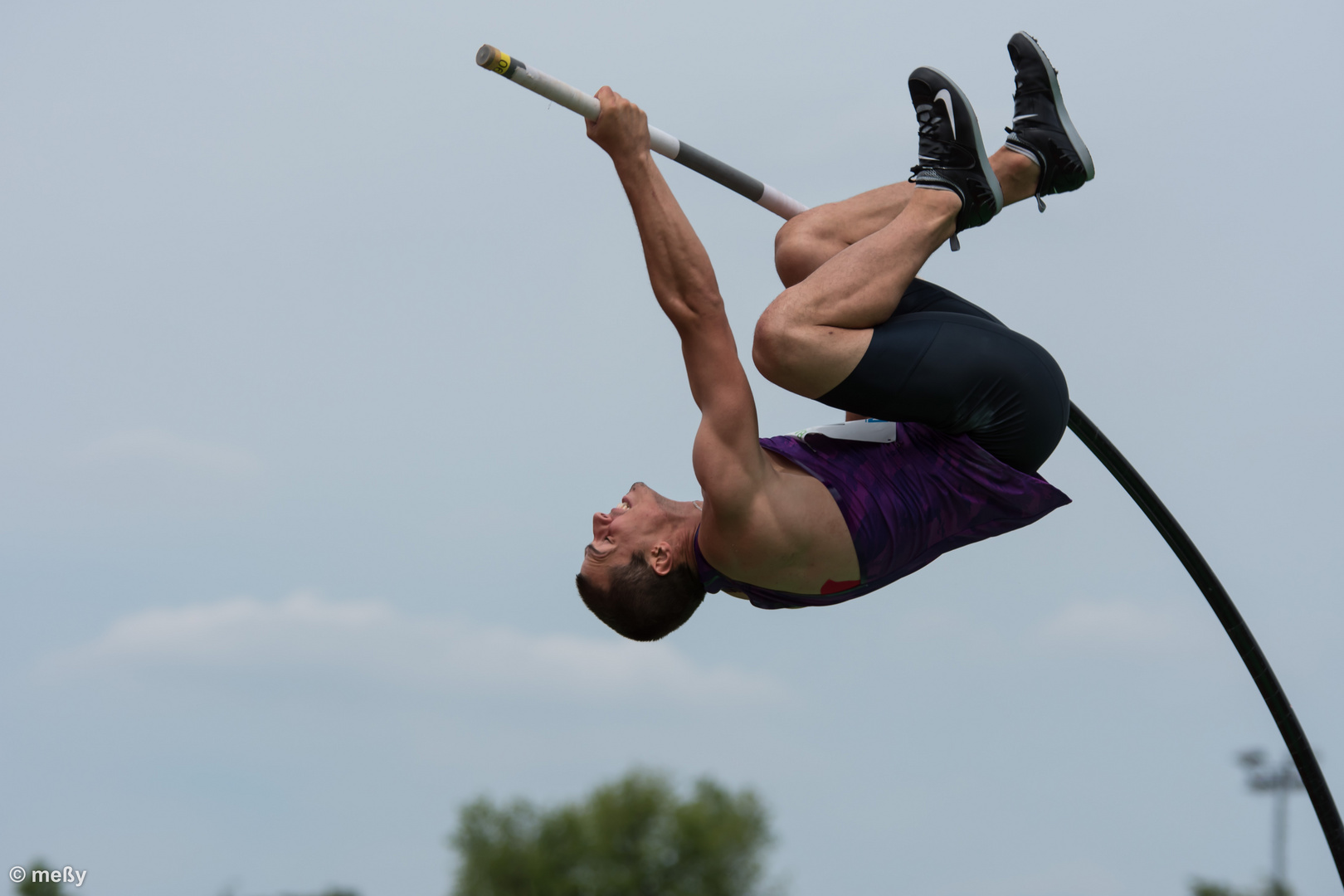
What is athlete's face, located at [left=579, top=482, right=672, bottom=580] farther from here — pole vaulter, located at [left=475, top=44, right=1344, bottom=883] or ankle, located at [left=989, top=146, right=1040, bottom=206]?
pole vaulter, located at [left=475, top=44, right=1344, bottom=883]

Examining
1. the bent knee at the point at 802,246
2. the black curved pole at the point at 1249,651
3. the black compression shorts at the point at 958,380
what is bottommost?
the black curved pole at the point at 1249,651

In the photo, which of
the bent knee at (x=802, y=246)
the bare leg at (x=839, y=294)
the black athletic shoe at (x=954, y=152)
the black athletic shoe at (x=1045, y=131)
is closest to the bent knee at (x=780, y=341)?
the bare leg at (x=839, y=294)

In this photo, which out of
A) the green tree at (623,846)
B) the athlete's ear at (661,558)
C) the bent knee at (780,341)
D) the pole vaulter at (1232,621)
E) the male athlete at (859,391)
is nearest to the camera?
the bent knee at (780,341)

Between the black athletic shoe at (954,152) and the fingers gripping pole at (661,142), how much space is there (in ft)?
2.98

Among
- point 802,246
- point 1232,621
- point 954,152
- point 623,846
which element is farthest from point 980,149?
point 623,846

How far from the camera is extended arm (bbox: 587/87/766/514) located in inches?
192

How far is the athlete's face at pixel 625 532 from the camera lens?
567cm

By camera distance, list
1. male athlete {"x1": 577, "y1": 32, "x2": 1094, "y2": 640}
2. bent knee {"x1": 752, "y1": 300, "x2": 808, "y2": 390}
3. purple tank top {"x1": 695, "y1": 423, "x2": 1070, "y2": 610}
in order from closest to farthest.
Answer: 1. bent knee {"x1": 752, "y1": 300, "x2": 808, "y2": 390}
2. male athlete {"x1": 577, "y1": 32, "x2": 1094, "y2": 640}
3. purple tank top {"x1": 695, "y1": 423, "x2": 1070, "y2": 610}

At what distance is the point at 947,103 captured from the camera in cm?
513

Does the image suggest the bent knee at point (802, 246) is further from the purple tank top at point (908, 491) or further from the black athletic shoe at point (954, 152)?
the purple tank top at point (908, 491)

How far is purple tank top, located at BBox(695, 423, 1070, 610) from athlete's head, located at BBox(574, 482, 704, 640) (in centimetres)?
15

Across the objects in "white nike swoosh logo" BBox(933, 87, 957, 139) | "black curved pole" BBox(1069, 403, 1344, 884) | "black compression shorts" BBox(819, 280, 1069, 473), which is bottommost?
"black curved pole" BBox(1069, 403, 1344, 884)

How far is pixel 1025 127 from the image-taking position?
214 inches

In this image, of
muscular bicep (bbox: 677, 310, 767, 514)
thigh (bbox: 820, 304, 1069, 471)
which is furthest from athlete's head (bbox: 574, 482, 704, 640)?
thigh (bbox: 820, 304, 1069, 471)
